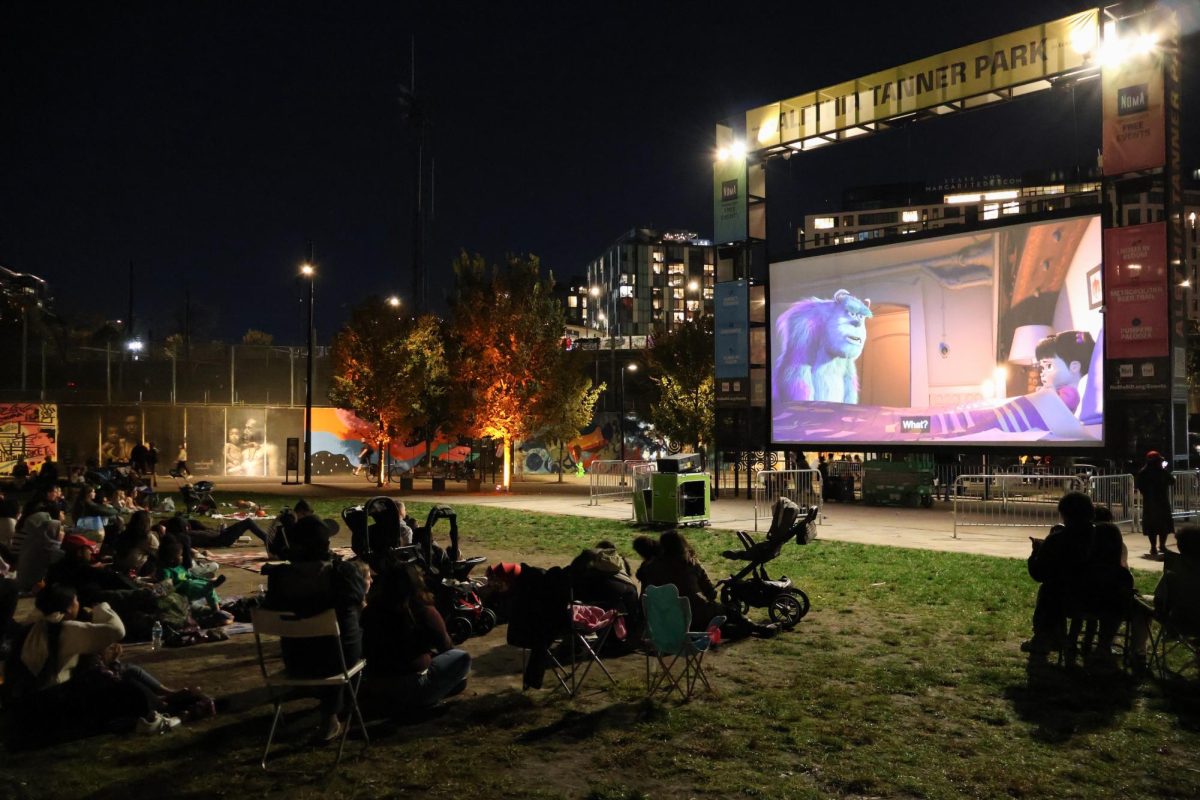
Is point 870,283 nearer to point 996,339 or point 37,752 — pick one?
point 996,339

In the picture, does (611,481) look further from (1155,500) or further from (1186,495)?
(1155,500)

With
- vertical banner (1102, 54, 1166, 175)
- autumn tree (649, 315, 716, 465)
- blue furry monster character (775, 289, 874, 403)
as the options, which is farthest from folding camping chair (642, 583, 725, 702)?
autumn tree (649, 315, 716, 465)

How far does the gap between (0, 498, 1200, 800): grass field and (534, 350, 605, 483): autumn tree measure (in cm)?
2384

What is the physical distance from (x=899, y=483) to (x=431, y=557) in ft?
58.7

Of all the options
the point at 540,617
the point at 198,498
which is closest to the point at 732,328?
the point at 198,498

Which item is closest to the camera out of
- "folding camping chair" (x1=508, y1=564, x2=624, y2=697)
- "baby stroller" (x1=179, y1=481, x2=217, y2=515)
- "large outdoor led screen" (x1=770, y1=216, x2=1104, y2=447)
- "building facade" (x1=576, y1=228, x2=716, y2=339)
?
"folding camping chair" (x1=508, y1=564, x2=624, y2=697)

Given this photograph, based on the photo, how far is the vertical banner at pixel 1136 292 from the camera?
1903 cm

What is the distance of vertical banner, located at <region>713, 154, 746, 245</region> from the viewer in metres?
28.4

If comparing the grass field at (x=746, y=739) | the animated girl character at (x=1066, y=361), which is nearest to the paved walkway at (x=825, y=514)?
the animated girl character at (x=1066, y=361)

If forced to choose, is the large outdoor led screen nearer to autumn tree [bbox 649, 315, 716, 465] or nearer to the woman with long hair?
autumn tree [bbox 649, 315, 716, 465]

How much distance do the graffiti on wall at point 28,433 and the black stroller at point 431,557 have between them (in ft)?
103

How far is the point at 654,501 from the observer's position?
19.3 m

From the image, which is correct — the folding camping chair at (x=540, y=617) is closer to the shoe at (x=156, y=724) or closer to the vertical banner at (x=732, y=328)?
the shoe at (x=156, y=724)

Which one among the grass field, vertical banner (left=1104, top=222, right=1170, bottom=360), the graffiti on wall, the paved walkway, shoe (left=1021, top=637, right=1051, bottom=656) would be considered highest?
vertical banner (left=1104, top=222, right=1170, bottom=360)
